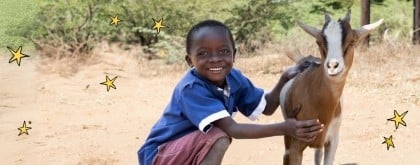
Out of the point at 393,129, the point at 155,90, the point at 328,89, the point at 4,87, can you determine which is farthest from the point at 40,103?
the point at 328,89

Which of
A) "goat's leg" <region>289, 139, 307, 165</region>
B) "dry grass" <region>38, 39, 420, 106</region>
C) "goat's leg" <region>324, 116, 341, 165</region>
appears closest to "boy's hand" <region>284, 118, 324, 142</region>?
"goat's leg" <region>289, 139, 307, 165</region>

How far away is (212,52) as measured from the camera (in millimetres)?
2279

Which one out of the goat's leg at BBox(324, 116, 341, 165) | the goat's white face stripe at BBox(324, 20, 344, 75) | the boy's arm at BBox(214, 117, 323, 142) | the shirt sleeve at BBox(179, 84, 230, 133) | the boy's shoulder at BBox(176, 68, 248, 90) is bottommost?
the goat's leg at BBox(324, 116, 341, 165)

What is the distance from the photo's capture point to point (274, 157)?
464 cm

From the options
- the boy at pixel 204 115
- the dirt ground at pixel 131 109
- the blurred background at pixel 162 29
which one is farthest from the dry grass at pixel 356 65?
the boy at pixel 204 115

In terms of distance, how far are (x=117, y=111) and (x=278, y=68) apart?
3.10 meters

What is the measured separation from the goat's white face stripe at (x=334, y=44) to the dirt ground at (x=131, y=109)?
1.78m

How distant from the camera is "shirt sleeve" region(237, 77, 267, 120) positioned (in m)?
2.59

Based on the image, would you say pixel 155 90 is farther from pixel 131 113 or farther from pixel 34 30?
pixel 34 30

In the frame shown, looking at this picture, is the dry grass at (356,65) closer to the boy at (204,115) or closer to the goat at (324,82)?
the goat at (324,82)

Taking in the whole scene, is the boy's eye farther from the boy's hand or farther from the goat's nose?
the goat's nose

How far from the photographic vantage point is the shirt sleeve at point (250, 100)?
102 inches

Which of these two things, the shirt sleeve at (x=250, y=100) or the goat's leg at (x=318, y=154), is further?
the goat's leg at (x=318, y=154)

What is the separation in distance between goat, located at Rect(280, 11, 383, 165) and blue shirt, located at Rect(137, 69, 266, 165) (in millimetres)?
437
